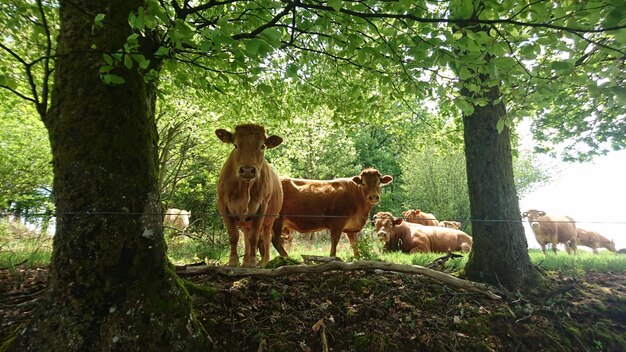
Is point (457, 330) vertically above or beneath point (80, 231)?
beneath

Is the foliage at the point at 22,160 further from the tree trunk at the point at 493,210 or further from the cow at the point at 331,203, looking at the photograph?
the tree trunk at the point at 493,210

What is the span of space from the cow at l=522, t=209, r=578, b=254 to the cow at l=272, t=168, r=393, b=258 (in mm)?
8961

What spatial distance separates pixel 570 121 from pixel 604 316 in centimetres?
715

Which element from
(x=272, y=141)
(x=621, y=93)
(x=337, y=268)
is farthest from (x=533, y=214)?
(x=621, y=93)

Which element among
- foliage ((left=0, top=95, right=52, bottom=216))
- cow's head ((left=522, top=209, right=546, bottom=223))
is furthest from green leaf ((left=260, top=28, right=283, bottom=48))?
foliage ((left=0, top=95, right=52, bottom=216))

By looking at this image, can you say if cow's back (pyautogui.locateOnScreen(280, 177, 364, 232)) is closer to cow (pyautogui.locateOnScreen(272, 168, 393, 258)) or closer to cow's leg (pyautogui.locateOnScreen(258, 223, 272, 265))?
cow (pyautogui.locateOnScreen(272, 168, 393, 258))

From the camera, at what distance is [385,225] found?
13.4 m

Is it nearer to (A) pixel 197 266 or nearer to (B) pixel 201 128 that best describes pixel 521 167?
(B) pixel 201 128

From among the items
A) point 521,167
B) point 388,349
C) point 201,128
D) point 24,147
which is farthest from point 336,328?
point 521,167

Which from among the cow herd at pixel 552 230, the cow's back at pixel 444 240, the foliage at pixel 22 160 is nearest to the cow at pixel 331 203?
the cow's back at pixel 444 240

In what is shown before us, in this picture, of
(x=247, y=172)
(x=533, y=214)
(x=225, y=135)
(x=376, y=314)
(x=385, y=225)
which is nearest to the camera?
(x=376, y=314)

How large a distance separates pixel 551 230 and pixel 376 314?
13.7 m

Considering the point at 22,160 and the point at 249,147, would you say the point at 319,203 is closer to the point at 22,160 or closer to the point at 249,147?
the point at 249,147

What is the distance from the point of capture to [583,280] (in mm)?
5730
